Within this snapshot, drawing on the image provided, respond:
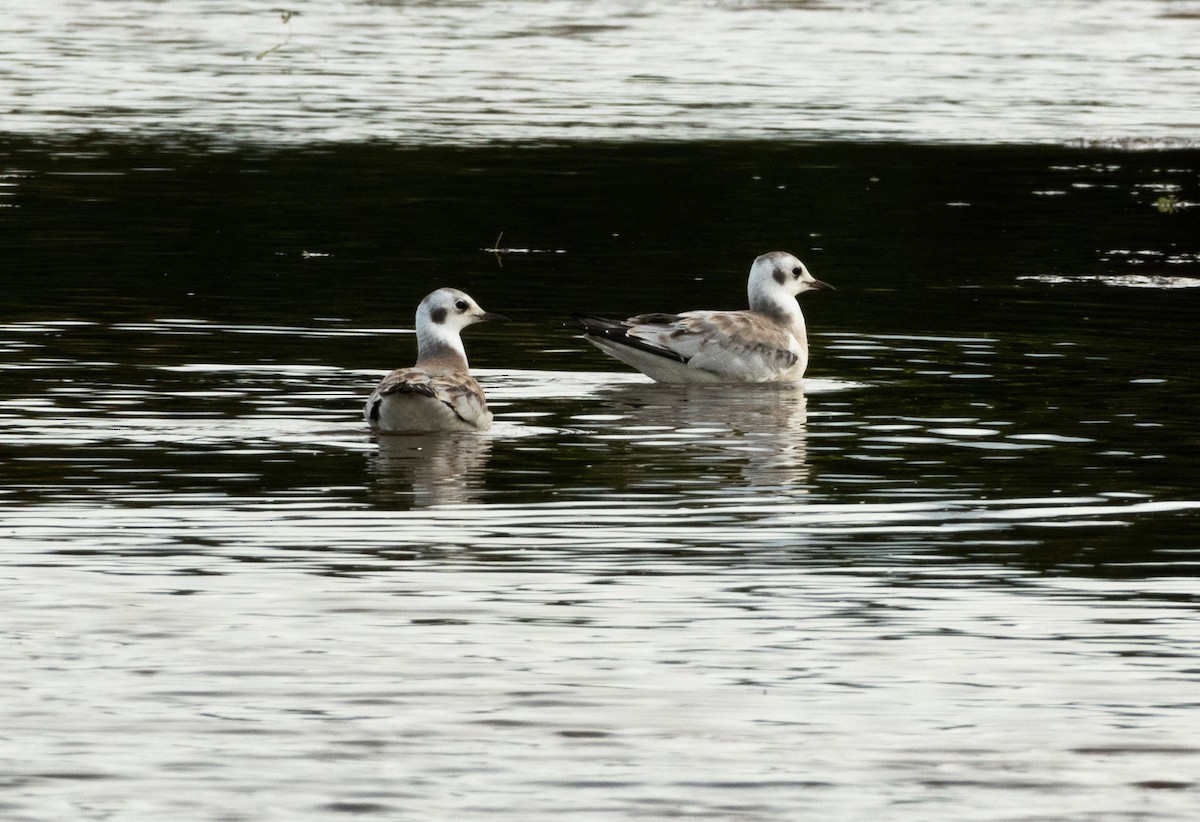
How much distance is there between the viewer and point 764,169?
103 feet

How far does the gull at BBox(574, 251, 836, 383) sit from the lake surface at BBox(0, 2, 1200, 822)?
0.63 ft

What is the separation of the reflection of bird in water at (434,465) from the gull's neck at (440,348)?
3.07 feet

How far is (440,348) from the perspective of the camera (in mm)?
15516

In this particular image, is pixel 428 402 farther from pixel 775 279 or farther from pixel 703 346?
pixel 775 279

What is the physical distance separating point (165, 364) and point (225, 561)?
6.18m

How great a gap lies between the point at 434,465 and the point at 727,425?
8.44 ft

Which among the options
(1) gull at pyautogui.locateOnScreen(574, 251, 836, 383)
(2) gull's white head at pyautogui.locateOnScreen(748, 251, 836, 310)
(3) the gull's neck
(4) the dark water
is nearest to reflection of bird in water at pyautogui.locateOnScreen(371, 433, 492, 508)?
(4) the dark water

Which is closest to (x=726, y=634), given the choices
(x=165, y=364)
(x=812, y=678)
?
(x=812, y=678)

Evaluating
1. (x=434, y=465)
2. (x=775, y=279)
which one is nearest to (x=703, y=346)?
(x=775, y=279)

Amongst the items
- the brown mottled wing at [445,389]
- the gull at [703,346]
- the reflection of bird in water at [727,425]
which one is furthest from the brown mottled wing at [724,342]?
the brown mottled wing at [445,389]

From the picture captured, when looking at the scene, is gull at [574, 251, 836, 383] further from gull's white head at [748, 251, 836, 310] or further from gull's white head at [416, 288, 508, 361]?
gull's white head at [416, 288, 508, 361]

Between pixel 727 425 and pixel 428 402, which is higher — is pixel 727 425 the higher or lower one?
the lower one

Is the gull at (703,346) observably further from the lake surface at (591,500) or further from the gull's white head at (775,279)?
the gull's white head at (775,279)

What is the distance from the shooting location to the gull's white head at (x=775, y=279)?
60.4 ft
